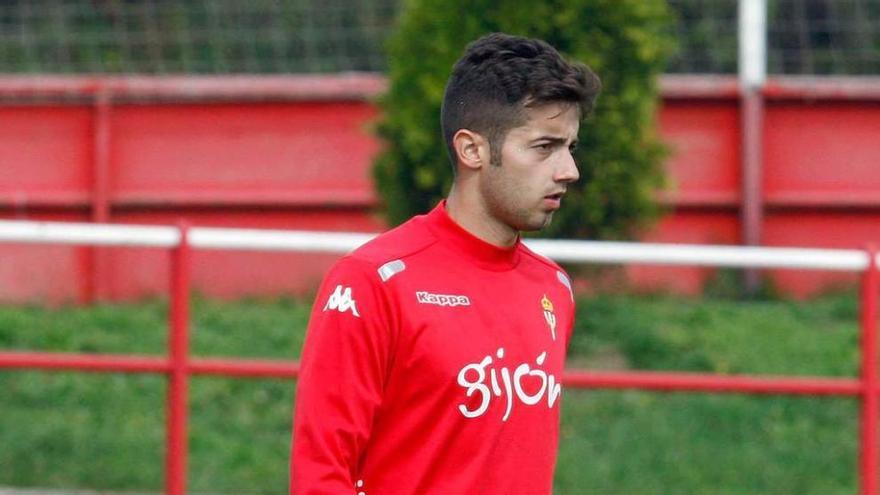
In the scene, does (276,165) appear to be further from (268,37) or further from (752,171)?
(752,171)

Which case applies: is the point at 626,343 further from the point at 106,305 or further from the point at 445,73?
the point at 106,305

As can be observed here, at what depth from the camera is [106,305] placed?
9.14 meters

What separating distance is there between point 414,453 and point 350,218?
6.49 meters

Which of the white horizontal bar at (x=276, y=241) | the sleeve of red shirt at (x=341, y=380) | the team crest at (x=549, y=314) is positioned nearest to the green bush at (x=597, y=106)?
the white horizontal bar at (x=276, y=241)

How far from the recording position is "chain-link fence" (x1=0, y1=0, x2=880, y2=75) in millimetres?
9547

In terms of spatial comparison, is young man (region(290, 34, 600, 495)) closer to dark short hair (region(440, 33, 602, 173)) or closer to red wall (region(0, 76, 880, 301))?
dark short hair (region(440, 33, 602, 173))

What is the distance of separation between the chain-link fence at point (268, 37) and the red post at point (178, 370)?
4.20 metres

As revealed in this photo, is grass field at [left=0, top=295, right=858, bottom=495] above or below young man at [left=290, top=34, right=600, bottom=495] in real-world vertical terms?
below

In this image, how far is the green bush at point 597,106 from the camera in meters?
7.21

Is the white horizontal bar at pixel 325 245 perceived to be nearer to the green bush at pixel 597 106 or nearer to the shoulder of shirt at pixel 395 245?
the green bush at pixel 597 106

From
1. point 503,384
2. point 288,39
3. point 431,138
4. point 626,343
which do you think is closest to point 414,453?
point 503,384

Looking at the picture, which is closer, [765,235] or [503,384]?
[503,384]

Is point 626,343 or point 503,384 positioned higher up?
point 503,384

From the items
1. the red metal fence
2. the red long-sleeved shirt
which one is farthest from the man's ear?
the red metal fence
